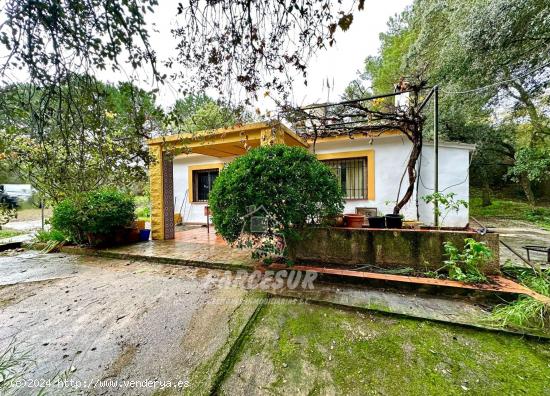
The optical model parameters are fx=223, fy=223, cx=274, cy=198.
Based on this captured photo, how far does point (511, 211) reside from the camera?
33.7ft

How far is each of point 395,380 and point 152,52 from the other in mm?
3188

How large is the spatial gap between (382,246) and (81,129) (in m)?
3.92

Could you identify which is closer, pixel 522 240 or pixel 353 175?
pixel 522 240

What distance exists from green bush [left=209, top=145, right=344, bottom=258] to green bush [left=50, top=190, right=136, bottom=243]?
3100mm

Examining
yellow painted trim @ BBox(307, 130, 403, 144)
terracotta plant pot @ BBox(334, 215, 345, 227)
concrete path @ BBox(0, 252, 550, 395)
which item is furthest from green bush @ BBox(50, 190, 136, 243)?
yellow painted trim @ BBox(307, 130, 403, 144)

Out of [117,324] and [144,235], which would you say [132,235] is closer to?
[144,235]

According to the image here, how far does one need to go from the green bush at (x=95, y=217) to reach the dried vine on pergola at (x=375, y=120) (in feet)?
14.2

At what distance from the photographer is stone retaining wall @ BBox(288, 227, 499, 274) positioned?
3.17m

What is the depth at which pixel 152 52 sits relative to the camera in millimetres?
1851

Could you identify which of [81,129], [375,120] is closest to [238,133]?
[375,120]

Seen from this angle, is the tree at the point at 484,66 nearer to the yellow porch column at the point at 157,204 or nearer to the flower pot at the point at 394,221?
the flower pot at the point at 394,221

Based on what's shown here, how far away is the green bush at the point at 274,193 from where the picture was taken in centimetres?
327

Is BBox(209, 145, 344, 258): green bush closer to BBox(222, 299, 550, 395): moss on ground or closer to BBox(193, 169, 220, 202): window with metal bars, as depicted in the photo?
BBox(222, 299, 550, 395): moss on ground

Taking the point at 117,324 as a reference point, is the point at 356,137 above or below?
above
